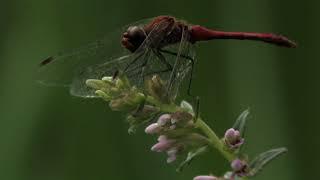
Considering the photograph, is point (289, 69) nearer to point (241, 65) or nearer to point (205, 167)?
point (241, 65)

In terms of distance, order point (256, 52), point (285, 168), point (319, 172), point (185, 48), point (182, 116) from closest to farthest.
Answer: point (182, 116) → point (185, 48) → point (285, 168) → point (319, 172) → point (256, 52)

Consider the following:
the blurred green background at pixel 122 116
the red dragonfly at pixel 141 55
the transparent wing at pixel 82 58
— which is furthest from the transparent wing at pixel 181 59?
the blurred green background at pixel 122 116

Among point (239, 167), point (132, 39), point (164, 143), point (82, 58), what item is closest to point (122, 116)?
point (82, 58)

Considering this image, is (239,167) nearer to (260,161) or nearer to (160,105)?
(260,161)

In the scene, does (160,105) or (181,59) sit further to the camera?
(181,59)

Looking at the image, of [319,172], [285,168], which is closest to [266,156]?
[285,168]

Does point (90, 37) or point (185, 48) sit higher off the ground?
point (185, 48)

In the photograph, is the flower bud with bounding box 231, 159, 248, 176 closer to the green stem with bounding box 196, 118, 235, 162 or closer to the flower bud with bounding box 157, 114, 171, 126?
the green stem with bounding box 196, 118, 235, 162
